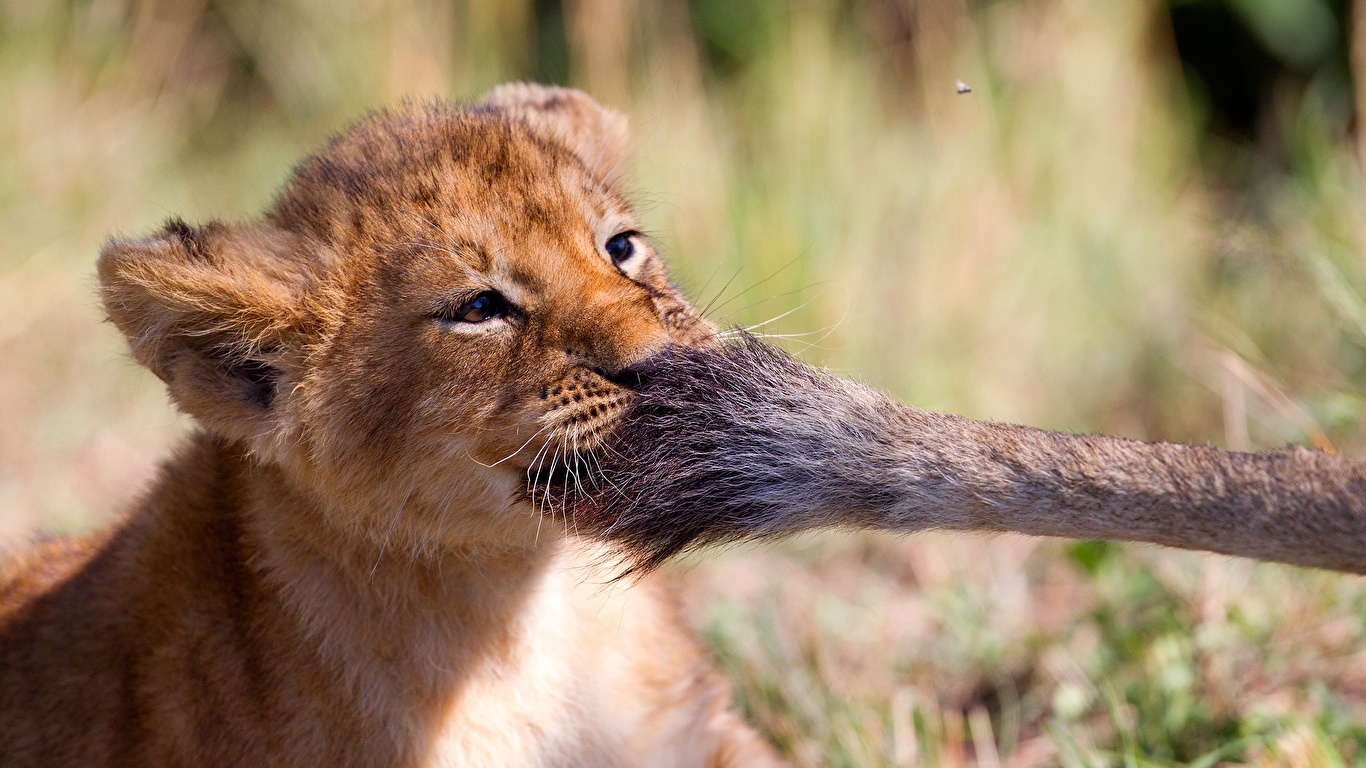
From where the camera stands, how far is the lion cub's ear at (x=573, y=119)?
3.15m

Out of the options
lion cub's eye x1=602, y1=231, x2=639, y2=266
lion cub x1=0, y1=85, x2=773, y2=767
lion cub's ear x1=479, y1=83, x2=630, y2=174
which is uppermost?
lion cub's ear x1=479, y1=83, x2=630, y2=174

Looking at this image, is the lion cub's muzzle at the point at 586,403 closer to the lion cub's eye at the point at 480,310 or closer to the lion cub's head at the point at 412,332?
the lion cub's head at the point at 412,332

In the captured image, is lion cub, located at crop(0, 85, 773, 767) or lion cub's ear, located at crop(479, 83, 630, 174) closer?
lion cub, located at crop(0, 85, 773, 767)

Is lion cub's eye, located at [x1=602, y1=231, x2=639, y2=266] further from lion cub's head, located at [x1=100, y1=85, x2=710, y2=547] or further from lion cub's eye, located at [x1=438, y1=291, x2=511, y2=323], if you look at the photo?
lion cub's eye, located at [x1=438, y1=291, x2=511, y2=323]

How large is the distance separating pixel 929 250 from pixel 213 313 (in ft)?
13.4

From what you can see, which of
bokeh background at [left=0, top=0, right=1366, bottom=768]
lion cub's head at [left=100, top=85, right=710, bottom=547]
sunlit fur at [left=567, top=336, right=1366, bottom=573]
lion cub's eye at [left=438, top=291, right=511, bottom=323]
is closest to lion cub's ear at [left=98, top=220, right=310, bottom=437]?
lion cub's head at [left=100, top=85, right=710, bottom=547]

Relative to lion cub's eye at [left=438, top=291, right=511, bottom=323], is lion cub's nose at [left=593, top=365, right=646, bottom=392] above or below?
below

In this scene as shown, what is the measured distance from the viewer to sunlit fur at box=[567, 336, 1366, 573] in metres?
1.88

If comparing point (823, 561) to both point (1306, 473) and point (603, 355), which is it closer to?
point (603, 355)

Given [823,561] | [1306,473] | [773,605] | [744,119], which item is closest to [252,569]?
[773,605]

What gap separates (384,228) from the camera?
267cm

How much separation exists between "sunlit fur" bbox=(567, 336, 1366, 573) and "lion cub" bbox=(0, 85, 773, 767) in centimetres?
26

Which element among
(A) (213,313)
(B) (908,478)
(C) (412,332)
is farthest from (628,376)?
(A) (213,313)

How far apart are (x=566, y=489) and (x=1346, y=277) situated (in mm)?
2931
